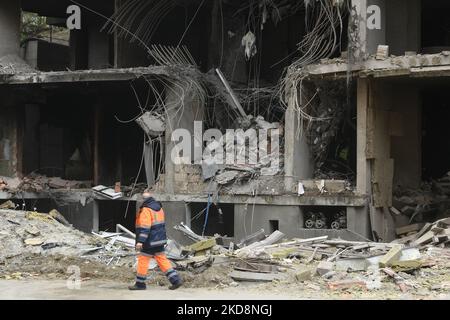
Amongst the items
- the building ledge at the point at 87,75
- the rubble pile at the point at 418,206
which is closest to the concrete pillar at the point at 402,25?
the rubble pile at the point at 418,206

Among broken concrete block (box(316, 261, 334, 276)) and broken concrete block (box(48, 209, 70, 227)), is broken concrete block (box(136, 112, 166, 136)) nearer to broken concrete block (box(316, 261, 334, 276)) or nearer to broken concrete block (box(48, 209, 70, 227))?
broken concrete block (box(48, 209, 70, 227))

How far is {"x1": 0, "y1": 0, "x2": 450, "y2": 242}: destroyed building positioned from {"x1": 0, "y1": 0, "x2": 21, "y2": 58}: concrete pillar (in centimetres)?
4

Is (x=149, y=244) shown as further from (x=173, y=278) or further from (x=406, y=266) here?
(x=406, y=266)

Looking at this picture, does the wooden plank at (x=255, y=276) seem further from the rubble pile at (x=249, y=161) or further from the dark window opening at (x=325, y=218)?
the rubble pile at (x=249, y=161)

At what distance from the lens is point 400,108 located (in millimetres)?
17469

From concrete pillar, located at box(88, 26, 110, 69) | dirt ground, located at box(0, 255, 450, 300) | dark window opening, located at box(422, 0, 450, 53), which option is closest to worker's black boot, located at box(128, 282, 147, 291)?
dirt ground, located at box(0, 255, 450, 300)

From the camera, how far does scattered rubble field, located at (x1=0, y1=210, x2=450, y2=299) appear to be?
34.4 feet

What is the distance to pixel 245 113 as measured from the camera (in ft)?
60.4

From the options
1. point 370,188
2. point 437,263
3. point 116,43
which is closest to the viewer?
point 437,263

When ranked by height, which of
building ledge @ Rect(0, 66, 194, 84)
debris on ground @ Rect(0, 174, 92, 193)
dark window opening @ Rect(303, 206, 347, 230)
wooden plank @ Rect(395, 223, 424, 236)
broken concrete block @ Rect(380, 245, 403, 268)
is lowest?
broken concrete block @ Rect(380, 245, 403, 268)

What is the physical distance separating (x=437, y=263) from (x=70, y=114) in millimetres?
14296

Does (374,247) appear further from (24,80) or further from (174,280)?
(24,80)

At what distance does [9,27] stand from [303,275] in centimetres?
1434
